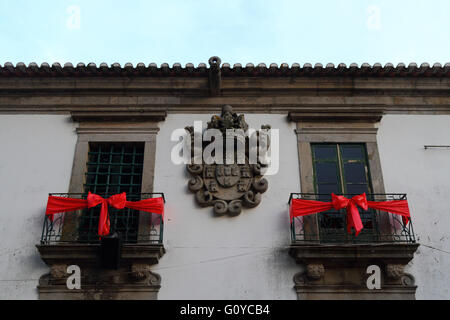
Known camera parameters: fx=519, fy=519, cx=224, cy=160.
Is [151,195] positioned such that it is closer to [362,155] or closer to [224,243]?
[224,243]

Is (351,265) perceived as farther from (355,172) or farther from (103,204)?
(103,204)

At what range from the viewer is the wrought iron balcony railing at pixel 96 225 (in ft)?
24.2

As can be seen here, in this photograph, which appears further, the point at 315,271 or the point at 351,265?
the point at 351,265

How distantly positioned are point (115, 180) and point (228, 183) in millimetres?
1797

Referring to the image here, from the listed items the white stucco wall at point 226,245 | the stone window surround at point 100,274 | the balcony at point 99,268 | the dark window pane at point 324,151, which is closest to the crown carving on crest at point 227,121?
the white stucco wall at point 226,245

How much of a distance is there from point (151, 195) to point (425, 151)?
14.2 ft

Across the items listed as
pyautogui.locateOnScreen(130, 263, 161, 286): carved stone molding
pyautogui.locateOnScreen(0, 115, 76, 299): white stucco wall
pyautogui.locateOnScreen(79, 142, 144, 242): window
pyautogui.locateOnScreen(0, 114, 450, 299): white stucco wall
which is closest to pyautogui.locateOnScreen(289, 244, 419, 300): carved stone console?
pyautogui.locateOnScreen(0, 114, 450, 299): white stucco wall

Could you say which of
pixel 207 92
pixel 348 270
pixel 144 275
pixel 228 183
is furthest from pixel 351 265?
pixel 207 92

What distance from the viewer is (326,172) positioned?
805 centimetres

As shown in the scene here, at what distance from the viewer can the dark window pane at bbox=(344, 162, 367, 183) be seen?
799cm

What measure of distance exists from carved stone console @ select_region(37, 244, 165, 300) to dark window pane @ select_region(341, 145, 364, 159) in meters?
3.25

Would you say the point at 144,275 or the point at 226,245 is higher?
the point at 226,245

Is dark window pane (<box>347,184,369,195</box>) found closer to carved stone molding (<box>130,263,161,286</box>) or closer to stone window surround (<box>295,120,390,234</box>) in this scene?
stone window surround (<box>295,120,390,234</box>)

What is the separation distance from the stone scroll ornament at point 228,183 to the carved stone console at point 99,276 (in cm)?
109
